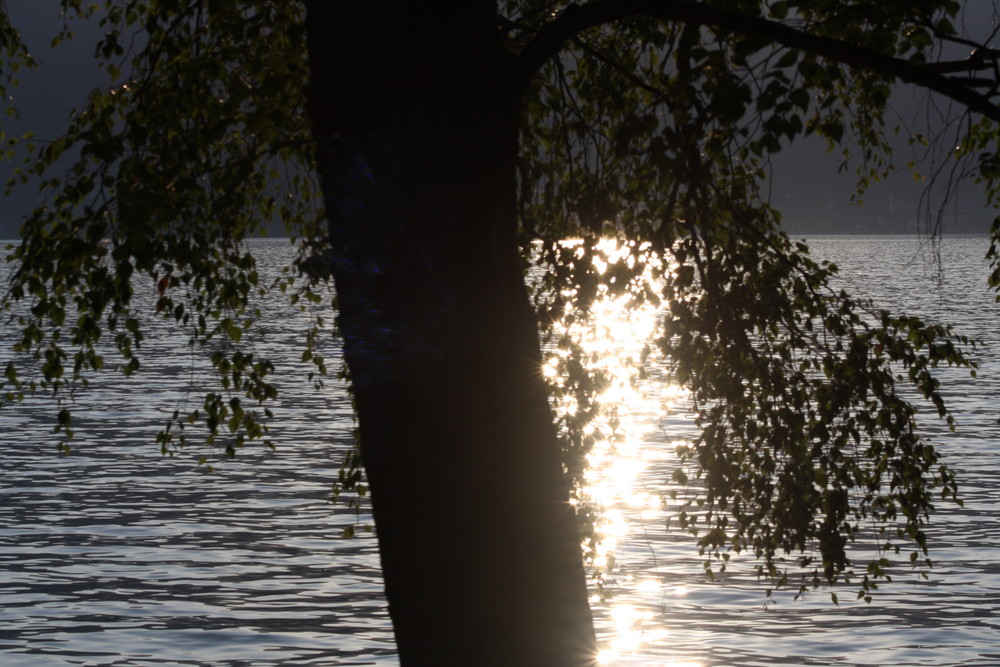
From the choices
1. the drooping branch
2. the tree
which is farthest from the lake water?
the drooping branch

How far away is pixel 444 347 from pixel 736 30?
2141 millimetres

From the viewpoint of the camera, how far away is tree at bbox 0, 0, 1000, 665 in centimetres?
554

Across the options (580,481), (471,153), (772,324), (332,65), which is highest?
(332,65)

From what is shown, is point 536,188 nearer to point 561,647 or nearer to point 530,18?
point 530,18

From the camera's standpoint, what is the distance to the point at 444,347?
5539 mm

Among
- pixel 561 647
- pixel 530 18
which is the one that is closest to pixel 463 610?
pixel 561 647

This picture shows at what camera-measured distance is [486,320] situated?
18.5ft

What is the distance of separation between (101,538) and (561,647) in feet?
62.4

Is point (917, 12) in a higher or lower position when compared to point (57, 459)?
higher

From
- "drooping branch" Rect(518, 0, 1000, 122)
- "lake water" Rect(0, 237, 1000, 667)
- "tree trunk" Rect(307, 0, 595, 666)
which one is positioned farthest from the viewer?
"lake water" Rect(0, 237, 1000, 667)

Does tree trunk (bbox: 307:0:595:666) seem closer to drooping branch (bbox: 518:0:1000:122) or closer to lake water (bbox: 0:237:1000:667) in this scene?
drooping branch (bbox: 518:0:1000:122)

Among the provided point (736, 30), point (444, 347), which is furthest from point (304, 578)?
point (736, 30)

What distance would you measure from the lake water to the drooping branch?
435 centimetres

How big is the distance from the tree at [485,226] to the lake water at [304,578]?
1084mm
